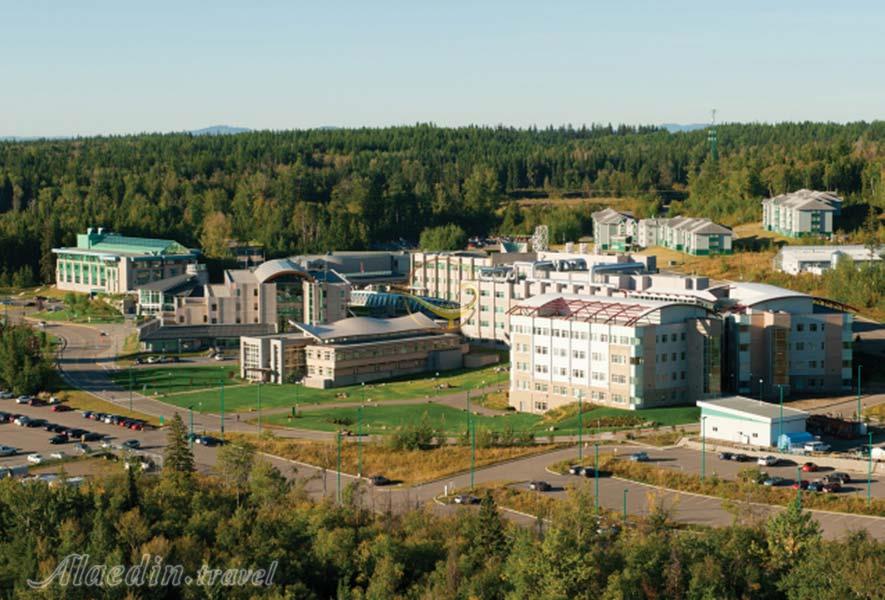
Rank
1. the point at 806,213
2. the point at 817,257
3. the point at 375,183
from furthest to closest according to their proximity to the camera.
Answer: the point at 375,183 < the point at 806,213 < the point at 817,257

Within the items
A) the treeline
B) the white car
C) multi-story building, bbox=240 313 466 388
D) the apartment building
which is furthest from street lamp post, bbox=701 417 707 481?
the white car

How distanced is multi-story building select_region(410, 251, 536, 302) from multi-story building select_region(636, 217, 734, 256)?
21.3ft

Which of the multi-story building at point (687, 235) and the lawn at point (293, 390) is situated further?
the multi-story building at point (687, 235)

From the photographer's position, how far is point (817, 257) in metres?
51.1

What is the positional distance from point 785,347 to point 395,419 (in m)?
9.55

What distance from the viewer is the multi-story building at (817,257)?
50062mm

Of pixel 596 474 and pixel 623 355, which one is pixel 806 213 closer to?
pixel 623 355

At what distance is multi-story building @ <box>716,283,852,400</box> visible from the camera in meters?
35.3

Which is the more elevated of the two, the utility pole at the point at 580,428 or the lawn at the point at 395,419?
the utility pole at the point at 580,428

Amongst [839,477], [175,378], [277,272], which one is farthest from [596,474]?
[277,272]

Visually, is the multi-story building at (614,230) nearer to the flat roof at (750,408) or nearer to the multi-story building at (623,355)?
the multi-story building at (623,355)

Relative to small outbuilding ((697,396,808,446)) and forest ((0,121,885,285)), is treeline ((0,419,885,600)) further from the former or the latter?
forest ((0,121,885,285))

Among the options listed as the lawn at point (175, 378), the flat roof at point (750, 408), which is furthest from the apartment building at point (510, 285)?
the flat roof at point (750, 408)

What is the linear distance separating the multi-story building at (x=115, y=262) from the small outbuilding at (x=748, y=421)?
33.1 meters
